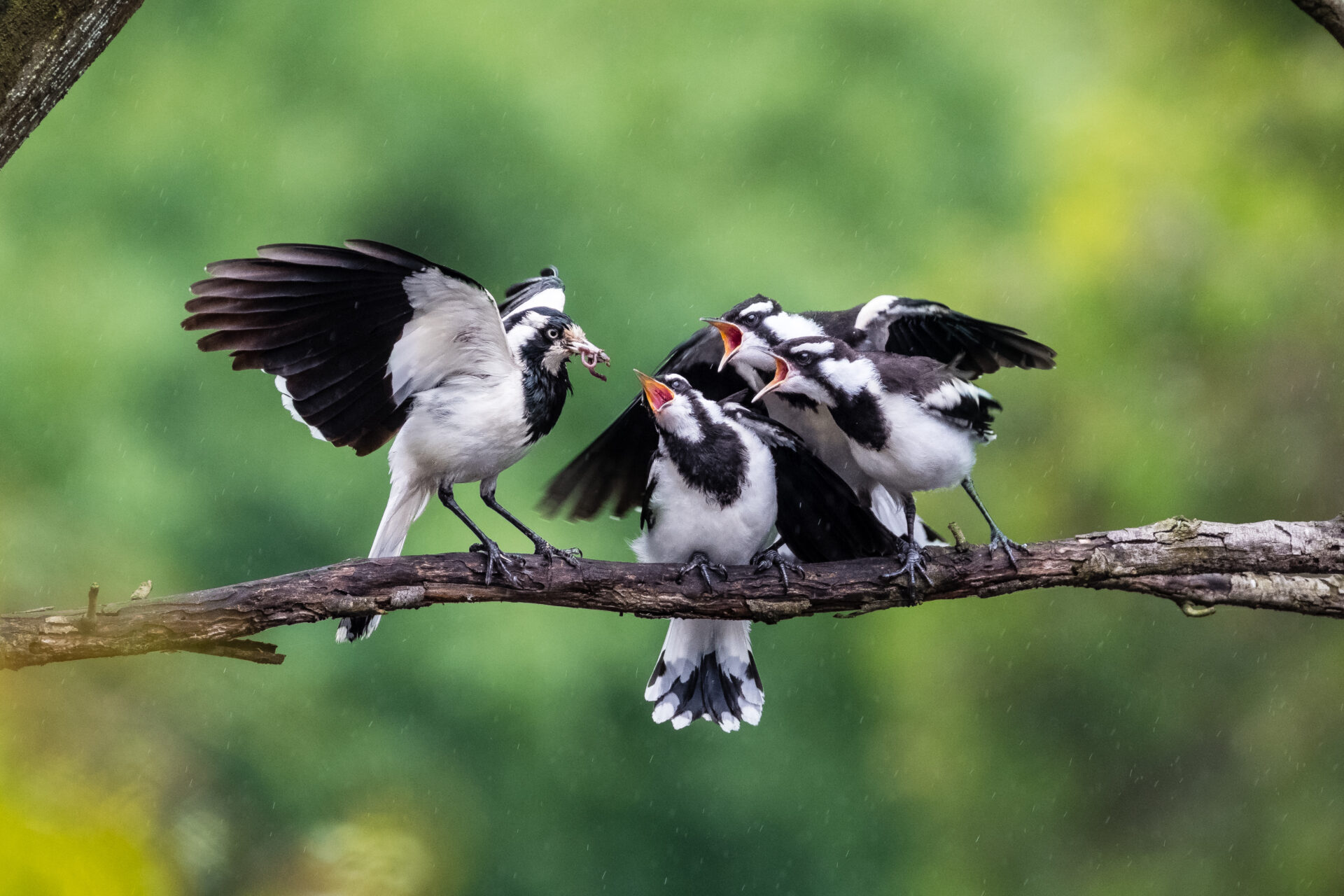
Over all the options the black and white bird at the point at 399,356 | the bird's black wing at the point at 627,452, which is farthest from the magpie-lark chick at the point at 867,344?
the black and white bird at the point at 399,356

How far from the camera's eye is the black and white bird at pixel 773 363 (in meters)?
2.45

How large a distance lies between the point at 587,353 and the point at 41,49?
103 cm

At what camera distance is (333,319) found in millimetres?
2227

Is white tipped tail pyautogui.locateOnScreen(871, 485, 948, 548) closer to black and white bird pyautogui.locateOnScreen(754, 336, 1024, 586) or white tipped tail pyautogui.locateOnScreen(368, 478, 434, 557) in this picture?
black and white bird pyautogui.locateOnScreen(754, 336, 1024, 586)

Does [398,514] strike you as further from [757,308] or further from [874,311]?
[874,311]

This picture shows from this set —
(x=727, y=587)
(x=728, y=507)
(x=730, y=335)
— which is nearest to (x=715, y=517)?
(x=728, y=507)

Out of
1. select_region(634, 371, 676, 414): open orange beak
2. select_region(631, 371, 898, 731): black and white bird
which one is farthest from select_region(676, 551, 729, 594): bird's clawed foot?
select_region(634, 371, 676, 414): open orange beak

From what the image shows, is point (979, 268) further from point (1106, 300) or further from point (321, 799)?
point (321, 799)

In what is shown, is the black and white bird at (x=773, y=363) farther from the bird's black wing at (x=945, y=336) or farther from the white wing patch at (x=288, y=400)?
the white wing patch at (x=288, y=400)

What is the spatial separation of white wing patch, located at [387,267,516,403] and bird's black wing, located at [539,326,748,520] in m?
0.40

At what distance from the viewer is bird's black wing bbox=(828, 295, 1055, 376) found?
2.52m

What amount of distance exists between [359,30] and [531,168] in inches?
50.8

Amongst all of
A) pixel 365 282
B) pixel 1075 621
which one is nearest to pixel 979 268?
pixel 1075 621

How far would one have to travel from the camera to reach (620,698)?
559 cm
